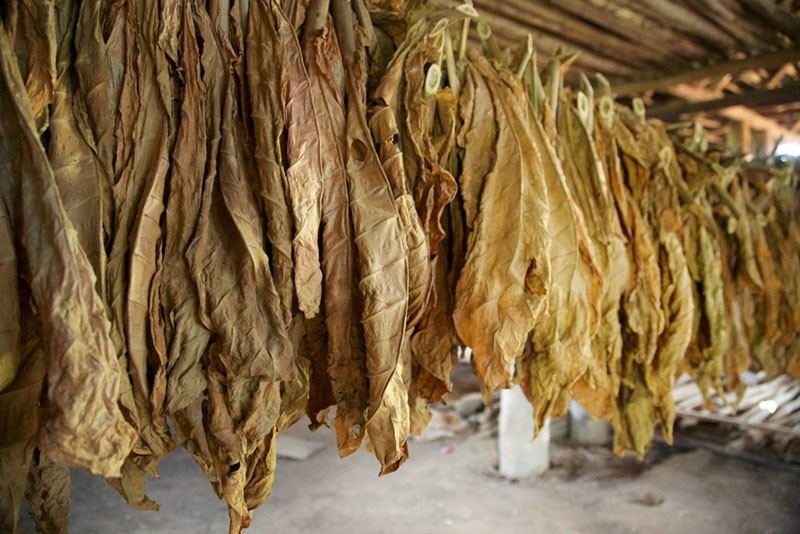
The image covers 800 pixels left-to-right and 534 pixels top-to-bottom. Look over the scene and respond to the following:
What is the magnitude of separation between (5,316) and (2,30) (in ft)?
1.22

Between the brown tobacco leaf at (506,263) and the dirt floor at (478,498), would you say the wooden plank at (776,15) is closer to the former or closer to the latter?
the brown tobacco leaf at (506,263)

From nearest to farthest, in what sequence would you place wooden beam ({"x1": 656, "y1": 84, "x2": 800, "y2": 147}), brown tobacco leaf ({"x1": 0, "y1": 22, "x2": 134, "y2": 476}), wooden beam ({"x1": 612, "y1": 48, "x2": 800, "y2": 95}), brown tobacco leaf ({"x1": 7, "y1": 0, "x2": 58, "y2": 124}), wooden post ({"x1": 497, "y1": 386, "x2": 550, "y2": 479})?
brown tobacco leaf ({"x1": 0, "y1": 22, "x2": 134, "y2": 476}), brown tobacco leaf ({"x1": 7, "y1": 0, "x2": 58, "y2": 124}), wooden beam ({"x1": 612, "y1": 48, "x2": 800, "y2": 95}), wooden beam ({"x1": 656, "y1": 84, "x2": 800, "y2": 147}), wooden post ({"x1": 497, "y1": 386, "x2": 550, "y2": 479})

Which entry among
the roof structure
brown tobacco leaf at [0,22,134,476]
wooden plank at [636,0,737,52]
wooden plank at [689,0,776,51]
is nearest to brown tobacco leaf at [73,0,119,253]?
brown tobacco leaf at [0,22,134,476]

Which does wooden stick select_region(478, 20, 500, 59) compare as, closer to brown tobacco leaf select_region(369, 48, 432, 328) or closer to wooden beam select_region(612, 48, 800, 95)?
brown tobacco leaf select_region(369, 48, 432, 328)

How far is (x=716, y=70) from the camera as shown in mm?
2510

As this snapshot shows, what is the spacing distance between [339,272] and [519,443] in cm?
446

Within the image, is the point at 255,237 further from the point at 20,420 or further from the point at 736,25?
the point at 736,25

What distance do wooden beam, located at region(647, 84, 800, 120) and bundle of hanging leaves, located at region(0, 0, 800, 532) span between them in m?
1.71

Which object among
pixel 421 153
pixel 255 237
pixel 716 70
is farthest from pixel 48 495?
pixel 716 70

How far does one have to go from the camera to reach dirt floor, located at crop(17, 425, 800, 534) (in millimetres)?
4164

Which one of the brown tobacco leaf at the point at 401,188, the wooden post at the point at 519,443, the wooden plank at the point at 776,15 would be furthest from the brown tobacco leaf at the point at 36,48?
the wooden post at the point at 519,443

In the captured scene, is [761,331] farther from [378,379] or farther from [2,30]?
[2,30]

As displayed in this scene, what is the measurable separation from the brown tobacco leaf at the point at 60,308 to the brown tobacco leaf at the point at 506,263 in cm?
68

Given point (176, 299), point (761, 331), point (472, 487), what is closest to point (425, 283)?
point (176, 299)
